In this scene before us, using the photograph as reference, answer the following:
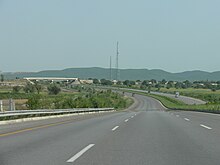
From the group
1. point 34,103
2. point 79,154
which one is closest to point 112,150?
point 79,154

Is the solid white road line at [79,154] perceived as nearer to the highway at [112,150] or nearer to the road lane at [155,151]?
the highway at [112,150]

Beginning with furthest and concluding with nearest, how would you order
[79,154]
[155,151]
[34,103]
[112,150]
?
[34,103] → [112,150] → [155,151] → [79,154]

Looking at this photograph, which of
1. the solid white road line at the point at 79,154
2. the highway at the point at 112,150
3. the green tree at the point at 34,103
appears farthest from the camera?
the green tree at the point at 34,103

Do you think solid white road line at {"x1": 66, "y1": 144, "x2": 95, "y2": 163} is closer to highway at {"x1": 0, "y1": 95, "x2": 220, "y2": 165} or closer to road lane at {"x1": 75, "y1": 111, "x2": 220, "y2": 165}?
highway at {"x1": 0, "y1": 95, "x2": 220, "y2": 165}

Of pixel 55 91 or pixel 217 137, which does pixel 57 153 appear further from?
pixel 55 91

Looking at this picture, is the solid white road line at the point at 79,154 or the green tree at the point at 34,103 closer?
the solid white road line at the point at 79,154

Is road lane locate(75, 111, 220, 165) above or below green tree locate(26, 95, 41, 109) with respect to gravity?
above

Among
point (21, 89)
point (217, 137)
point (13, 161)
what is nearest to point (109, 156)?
point (13, 161)

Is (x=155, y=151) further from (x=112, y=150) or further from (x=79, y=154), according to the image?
(x=79, y=154)

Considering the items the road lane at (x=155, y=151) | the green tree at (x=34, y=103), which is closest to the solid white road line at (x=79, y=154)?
the road lane at (x=155, y=151)

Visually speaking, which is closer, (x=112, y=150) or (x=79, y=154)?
(x=79, y=154)

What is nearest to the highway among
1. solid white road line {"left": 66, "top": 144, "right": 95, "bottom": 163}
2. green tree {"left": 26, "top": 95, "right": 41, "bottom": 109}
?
solid white road line {"left": 66, "top": 144, "right": 95, "bottom": 163}

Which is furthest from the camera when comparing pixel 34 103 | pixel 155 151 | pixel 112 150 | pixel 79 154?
pixel 34 103

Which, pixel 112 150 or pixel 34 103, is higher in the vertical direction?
pixel 112 150
